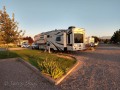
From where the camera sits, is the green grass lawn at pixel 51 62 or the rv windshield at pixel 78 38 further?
the rv windshield at pixel 78 38

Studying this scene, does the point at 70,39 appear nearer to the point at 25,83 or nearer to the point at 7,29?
the point at 7,29

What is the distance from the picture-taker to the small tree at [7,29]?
18.1 m

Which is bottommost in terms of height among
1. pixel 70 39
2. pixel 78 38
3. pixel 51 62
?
pixel 51 62

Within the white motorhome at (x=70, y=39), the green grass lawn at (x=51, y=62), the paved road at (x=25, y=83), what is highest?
the white motorhome at (x=70, y=39)

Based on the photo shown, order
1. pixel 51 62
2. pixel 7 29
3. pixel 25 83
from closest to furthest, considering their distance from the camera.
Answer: pixel 25 83, pixel 51 62, pixel 7 29

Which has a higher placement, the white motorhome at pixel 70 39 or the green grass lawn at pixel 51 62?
the white motorhome at pixel 70 39

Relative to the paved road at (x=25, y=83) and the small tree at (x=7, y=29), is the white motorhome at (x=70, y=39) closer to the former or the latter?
the small tree at (x=7, y=29)

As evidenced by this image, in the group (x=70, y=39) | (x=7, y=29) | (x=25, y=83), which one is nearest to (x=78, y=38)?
(x=70, y=39)

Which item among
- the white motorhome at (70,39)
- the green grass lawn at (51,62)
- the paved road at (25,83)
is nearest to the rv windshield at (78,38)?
the white motorhome at (70,39)

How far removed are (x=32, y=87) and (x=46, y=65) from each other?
269 cm

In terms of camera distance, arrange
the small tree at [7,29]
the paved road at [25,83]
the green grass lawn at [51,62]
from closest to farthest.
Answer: the paved road at [25,83], the green grass lawn at [51,62], the small tree at [7,29]

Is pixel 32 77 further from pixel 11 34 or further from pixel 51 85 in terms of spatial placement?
pixel 11 34

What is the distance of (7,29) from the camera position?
18234 millimetres

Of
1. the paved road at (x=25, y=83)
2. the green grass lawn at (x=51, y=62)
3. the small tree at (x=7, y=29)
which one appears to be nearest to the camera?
the paved road at (x=25, y=83)
